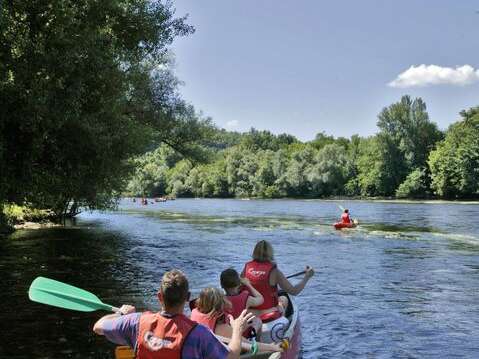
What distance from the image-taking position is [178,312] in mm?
3898

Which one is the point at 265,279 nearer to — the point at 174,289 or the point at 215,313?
the point at 215,313

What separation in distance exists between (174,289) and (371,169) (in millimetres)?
102470

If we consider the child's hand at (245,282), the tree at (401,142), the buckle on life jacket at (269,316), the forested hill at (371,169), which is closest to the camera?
the child's hand at (245,282)

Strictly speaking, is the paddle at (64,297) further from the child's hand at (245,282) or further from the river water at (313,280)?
the river water at (313,280)

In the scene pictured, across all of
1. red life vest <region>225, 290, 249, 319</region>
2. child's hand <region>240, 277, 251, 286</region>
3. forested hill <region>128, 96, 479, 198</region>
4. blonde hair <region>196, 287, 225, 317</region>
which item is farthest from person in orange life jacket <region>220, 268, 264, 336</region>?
forested hill <region>128, 96, 479, 198</region>

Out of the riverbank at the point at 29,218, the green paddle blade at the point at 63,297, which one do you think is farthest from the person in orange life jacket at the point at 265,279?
the riverbank at the point at 29,218

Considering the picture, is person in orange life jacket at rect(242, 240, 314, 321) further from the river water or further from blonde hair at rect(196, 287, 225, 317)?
blonde hair at rect(196, 287, 225, 317)

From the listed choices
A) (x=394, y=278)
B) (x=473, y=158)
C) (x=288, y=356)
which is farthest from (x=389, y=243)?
(x=473, y=158)

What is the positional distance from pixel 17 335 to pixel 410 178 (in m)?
90.2

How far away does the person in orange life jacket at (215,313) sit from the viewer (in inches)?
200

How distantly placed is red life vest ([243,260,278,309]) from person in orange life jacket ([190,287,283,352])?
2.51 m

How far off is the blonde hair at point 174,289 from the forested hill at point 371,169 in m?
73.3

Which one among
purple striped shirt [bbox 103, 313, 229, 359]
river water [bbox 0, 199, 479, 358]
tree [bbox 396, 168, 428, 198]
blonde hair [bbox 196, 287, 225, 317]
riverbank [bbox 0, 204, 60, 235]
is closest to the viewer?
purple striped shirt [bbox 103, 313, 229, 359]

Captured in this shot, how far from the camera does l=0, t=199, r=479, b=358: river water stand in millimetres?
9656
